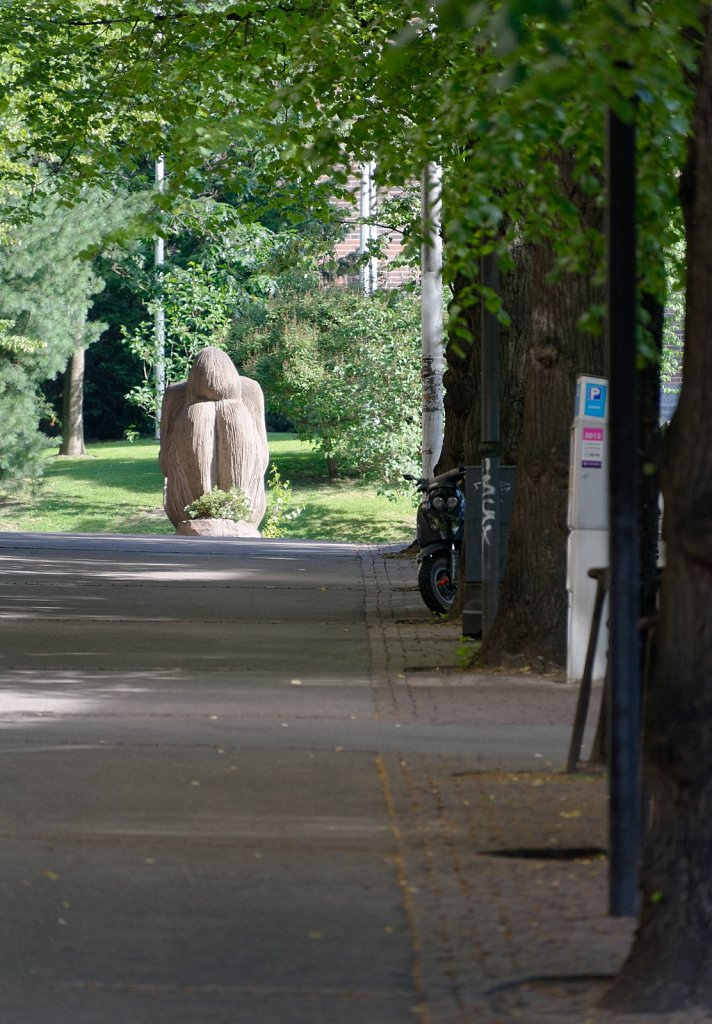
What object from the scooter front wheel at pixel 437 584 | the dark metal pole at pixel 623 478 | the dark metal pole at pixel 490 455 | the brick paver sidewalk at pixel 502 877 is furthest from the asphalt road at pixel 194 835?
the scooter front wheel at pixel 437 584

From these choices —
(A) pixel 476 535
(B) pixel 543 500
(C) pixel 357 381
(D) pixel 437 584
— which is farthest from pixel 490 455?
(C) pixel 357 381

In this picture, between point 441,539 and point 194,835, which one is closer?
point 194,835

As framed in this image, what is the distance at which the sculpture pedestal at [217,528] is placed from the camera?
3244cm

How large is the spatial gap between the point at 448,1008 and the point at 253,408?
1127 inches

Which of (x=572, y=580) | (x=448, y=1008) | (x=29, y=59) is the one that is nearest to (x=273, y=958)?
(x=448, y=1008)

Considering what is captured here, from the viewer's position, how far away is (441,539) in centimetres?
1683

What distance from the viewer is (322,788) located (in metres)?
8.03

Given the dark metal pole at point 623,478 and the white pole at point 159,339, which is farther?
the white pole at point 159,339

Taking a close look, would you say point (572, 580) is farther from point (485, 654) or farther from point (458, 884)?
point (458, 884)

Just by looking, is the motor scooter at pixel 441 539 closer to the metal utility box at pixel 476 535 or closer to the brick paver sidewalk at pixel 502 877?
the metal utility box at pixel 476 535

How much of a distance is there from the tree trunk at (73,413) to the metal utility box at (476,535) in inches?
1563

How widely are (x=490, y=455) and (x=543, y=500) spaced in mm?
1193

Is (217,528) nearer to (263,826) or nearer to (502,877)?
(263,826)

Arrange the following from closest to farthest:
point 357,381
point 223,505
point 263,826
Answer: point 263,826, point 223,505, point 357,381
